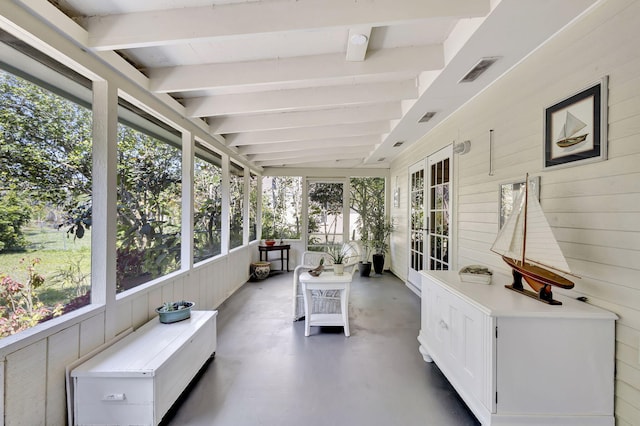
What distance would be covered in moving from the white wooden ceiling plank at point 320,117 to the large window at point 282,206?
121 inches

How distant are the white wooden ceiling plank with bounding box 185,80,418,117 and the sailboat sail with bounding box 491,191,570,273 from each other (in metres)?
1.58

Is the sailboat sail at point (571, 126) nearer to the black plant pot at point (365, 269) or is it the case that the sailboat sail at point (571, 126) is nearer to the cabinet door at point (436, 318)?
the cabinet door at point (436, 318)

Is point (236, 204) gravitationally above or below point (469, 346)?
above

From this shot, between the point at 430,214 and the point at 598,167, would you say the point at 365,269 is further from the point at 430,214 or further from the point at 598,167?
the point at 598,167

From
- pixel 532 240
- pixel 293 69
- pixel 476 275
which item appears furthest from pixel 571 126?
pixel 293 69

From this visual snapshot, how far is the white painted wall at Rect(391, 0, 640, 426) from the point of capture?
136 centimetres

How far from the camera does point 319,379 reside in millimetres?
2182

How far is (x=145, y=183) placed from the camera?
248cm

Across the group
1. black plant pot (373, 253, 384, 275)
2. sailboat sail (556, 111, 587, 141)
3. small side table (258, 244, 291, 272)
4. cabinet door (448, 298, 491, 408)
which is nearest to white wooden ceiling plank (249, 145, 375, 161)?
small side table (258, 244, 291, 272)

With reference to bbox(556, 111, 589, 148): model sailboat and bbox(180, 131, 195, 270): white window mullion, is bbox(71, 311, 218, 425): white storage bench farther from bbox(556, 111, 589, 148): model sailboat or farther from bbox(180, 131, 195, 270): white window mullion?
bbox(556, 111, 589, 148): model sailboat

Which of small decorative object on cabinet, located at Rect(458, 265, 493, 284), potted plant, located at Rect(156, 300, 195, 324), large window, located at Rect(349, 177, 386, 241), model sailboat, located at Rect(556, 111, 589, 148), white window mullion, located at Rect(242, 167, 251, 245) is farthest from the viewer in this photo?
large window, located at Rect(349, 177, 386, 241)

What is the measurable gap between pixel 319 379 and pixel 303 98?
8.49 ft

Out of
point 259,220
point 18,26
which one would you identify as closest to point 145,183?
point 18,26

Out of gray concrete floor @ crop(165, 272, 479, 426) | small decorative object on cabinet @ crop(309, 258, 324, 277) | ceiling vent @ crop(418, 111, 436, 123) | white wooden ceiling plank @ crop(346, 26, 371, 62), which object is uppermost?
white wooden ceiling plank @ crop(346, 26, 371, 62)
